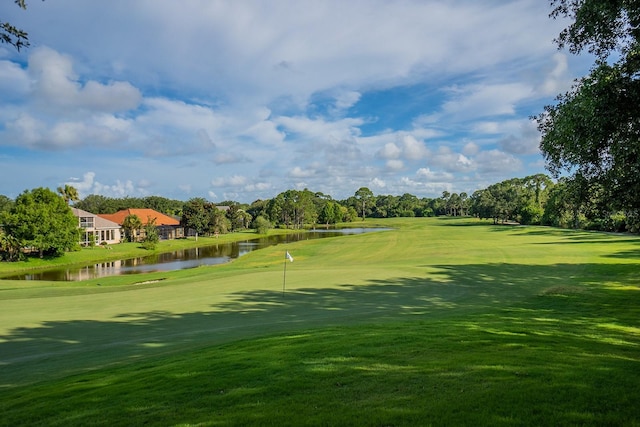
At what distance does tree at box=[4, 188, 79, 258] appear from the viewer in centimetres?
5350

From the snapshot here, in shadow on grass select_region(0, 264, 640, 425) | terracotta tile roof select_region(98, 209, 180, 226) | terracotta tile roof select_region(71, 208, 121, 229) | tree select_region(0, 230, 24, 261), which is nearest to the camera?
shadow on grass select_region(0, 264, 640, 425)

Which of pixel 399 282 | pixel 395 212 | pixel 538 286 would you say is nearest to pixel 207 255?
pixel 399 282

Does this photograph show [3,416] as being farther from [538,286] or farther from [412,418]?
[538,286]

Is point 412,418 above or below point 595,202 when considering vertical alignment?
below

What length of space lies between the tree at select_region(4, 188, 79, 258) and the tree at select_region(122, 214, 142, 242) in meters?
21.1

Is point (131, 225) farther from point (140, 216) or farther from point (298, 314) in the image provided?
point (298, 314)

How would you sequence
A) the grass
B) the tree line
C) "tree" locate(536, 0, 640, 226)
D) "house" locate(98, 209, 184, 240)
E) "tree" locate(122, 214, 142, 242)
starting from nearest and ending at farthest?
"tree" locate(536, 0, 640, 226) → the tree line → the grass → "tree" locate(122, 214, 142, 242) → "house" locate(98, 209, 184, 240)

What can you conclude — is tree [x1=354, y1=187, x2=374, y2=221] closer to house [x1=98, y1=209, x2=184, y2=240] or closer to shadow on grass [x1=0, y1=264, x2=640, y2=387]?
house [x1=98, y1=209, x2=184, y2=240]

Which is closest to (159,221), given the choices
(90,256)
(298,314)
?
(90,256)

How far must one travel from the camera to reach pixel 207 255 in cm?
6519

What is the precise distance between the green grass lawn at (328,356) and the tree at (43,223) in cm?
4144

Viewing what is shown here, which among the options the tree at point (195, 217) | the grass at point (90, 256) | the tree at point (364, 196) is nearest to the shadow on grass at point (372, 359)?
the grass at point (90, 256)

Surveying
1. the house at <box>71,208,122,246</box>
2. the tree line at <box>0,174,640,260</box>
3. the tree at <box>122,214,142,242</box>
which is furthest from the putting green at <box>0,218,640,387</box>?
the tree at <box>122,214,142,242</box>

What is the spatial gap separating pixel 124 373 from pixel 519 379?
26.2 feet
